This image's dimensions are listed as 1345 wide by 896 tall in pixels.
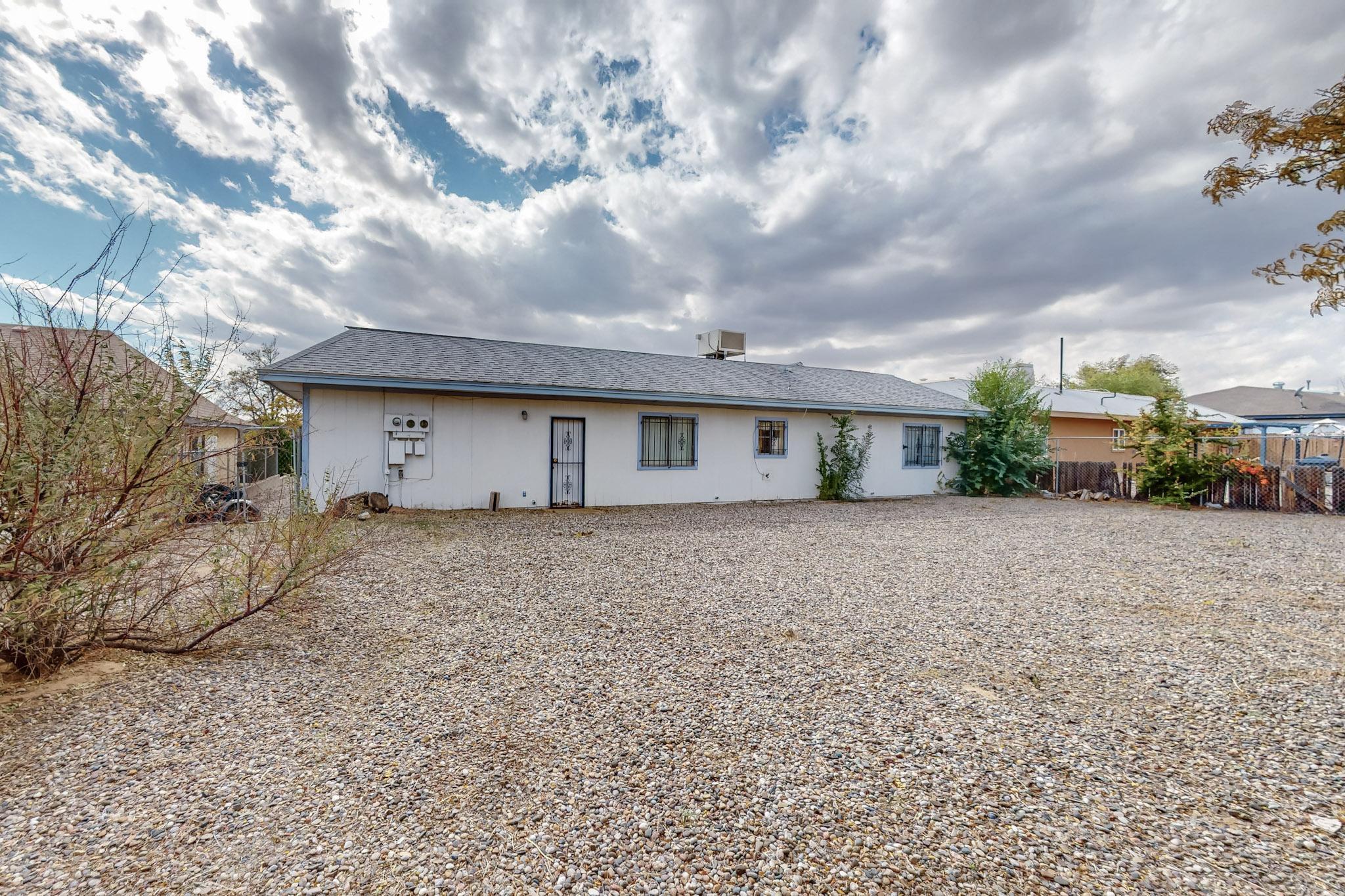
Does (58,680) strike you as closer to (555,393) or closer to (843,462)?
(555,393)

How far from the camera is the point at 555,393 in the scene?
9.91 metres

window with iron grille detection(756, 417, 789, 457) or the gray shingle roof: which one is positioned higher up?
the gray shingle roof

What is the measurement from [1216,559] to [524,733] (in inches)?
333

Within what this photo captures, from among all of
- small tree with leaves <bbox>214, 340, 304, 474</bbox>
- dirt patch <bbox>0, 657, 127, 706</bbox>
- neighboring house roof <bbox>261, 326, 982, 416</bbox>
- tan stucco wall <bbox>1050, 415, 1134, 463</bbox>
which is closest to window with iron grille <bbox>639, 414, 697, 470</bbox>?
neighboring house roof <bbox>261, 326, 982, 416</bbox>

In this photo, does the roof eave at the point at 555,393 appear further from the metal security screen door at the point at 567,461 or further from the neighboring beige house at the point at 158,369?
the neighboring beige house at the point at 158,369

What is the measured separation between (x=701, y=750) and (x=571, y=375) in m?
9.34

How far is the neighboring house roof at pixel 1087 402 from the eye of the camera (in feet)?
60.3

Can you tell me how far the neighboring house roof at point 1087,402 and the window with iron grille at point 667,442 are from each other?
12.5m

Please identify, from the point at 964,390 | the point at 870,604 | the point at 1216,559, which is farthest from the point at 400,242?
the point at 964,390

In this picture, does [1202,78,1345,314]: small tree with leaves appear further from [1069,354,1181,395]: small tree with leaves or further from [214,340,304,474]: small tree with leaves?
[1069,354,1181,395]: small tree with leaves

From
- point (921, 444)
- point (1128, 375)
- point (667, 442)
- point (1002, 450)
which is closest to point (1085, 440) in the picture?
point (1002, 450)

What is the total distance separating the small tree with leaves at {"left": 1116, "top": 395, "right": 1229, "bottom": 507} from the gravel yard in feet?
30.0

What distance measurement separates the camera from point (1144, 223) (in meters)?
11.3

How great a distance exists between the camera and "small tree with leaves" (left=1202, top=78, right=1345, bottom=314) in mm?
2707
